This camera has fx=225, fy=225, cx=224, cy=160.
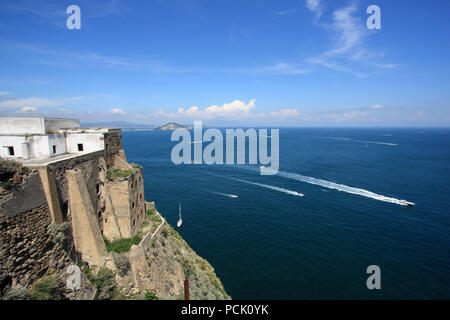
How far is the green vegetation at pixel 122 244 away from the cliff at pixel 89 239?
0.33ft

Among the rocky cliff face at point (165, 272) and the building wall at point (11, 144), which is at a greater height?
the building wall at point (11, 144)

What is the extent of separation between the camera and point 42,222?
1452cm

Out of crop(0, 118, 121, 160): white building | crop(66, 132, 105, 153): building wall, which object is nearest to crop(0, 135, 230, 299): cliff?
crop(66, 132, 105, 153): building wall

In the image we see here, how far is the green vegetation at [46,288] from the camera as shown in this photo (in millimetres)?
A: 12352

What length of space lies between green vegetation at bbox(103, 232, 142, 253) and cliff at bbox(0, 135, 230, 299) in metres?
0.10

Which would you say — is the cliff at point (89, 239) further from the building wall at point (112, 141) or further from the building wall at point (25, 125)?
the building wall at point (25, 125)

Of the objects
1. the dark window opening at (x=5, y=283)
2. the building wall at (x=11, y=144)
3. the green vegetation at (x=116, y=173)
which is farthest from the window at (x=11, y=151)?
the dark window opening at (x=5, y=283)

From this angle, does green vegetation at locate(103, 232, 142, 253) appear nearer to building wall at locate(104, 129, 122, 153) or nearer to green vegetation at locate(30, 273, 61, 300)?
green vegetation at locate(30, 273, 61, 300)

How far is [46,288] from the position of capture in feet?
42.1

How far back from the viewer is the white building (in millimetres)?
19252

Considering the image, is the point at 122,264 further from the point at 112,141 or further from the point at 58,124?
the point at 58,124

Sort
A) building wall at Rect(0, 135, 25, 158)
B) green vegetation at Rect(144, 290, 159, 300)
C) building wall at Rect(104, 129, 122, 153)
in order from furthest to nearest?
building wall at Rect(104, 129, 122, 153), green vegetation at Rect(144, 290, 159, 300), building wall at Rect(0, 135, 25, 158)

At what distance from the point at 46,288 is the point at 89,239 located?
6.79 m

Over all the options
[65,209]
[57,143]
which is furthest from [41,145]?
[65,209]
